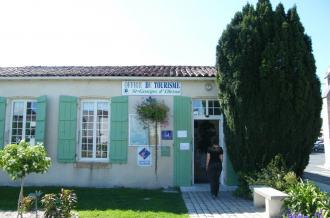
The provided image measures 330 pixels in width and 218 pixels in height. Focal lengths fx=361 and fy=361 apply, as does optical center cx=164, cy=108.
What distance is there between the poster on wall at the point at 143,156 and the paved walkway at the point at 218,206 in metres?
1.52

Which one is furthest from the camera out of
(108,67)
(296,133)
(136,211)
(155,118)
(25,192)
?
(108,67)

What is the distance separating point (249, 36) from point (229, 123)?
8.58 feet

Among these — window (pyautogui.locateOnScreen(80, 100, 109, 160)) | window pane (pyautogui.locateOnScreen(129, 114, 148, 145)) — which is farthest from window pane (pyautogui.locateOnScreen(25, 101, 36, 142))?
window pane (pyautogui.locateOnScreen(129, 114, 148, 145))

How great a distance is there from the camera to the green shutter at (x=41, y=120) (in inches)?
476

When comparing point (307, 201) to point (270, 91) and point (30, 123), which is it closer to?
point (270, 91)

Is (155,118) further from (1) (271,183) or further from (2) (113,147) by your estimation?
(1) (271,183)

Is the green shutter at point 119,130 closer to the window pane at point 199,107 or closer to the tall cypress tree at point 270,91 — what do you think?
the window pane at point 199,107

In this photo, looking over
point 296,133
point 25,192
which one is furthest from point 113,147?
point 296,133

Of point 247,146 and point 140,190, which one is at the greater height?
point 247,146

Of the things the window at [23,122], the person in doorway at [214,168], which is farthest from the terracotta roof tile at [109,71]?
the person in doorway at [214,168]

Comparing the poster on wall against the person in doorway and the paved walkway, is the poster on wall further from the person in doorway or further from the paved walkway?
the person in doorway

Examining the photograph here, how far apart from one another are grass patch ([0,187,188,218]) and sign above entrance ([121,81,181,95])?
10.6ft

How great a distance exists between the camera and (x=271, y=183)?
30.1 ft

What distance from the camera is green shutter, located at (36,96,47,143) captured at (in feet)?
39.7
